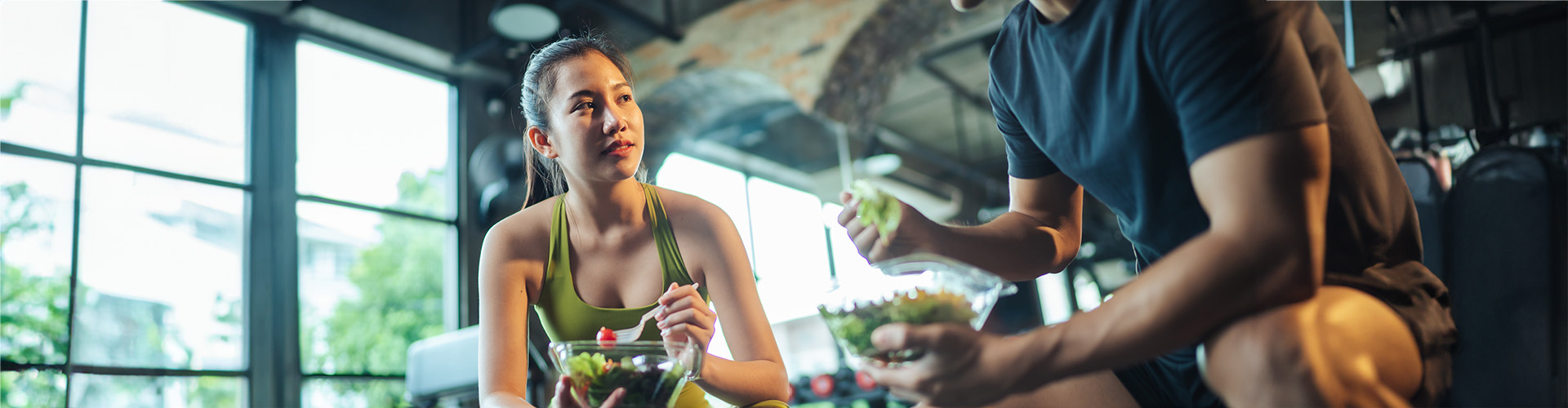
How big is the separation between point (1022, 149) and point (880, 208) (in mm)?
335

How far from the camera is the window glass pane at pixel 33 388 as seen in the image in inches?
148

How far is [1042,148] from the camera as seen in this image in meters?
1.14

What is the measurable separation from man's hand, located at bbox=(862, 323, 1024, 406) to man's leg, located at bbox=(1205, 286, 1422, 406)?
0.18 m

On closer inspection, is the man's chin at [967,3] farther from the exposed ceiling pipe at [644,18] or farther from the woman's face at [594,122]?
the exposed ceiling pipe at [644,18]

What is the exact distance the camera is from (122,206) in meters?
4.31

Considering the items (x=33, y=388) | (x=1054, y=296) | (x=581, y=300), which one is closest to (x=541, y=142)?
(x=581, y=300)

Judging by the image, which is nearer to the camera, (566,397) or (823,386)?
(566,397)

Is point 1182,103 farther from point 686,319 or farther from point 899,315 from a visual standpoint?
point 686,319

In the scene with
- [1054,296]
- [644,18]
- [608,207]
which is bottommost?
[608,207]

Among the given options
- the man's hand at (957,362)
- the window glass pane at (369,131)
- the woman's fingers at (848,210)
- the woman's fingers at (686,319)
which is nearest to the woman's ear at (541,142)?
the woman's fingers at (686,319)

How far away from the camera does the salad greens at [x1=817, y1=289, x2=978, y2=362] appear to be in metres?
0.83

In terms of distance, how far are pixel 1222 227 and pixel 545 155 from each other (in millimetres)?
1151

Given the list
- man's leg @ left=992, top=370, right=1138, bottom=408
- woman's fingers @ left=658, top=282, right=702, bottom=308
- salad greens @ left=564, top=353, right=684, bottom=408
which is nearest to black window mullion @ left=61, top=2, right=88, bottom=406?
woman's fingers @ left=658, top=282, right=702, bottom=308

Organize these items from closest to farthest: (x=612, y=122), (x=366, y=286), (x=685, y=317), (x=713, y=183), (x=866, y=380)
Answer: (x=866, y=380) < (x=685, y=317) < (x=612, y=122) < (x=366, y=286) < (x=713, y=183)
